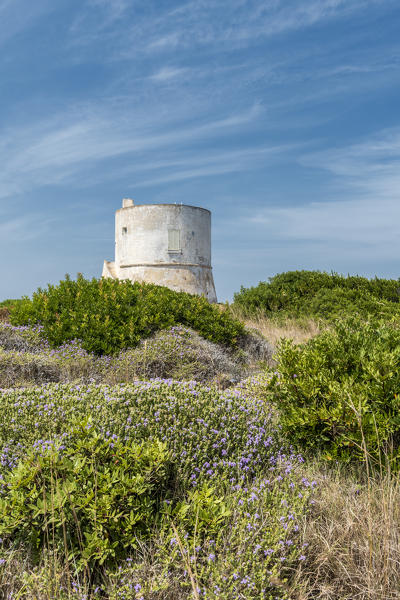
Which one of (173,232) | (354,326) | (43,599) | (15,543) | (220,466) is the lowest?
(43,599)

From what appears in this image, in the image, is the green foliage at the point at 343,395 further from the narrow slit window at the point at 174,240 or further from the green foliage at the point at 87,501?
the narrow slit window at the point at 174,240

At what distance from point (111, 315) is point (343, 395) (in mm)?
5643

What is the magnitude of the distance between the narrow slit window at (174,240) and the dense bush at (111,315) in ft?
33.9

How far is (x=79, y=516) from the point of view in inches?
107

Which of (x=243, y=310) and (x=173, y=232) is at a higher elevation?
(x=173, y=232)

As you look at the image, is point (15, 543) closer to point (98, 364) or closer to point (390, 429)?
point (390, 429)

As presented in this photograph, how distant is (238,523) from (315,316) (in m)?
11.3

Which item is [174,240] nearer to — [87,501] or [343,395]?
[343,395]

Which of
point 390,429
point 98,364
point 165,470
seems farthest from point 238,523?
point 98,364

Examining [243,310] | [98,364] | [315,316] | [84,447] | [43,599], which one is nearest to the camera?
[43,599]

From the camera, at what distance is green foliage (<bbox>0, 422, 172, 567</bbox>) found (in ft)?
8.48

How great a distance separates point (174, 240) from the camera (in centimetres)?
2031

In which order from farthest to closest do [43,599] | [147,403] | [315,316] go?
[315,316] < [147,403] < [43,599]

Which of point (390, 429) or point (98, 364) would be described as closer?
point (390, 429)
